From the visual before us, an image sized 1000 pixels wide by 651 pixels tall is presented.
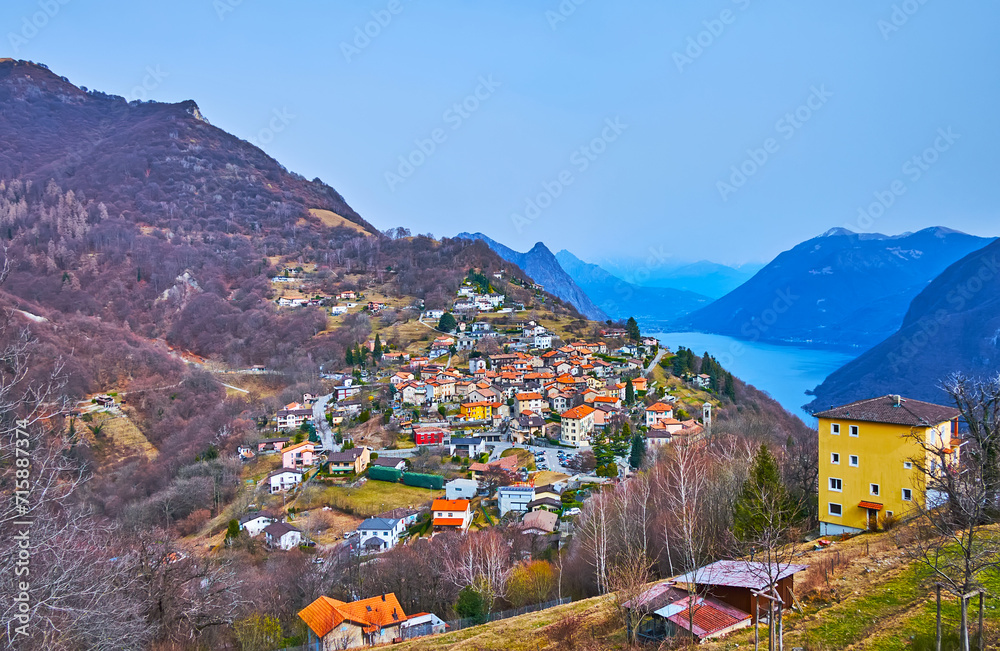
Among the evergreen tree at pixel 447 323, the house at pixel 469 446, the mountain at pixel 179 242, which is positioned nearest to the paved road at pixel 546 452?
the house at pixel 469 446

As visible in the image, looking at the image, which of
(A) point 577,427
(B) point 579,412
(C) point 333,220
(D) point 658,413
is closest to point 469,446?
(A) point 577,427

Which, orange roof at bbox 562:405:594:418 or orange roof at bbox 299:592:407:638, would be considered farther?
orange roof at bbox 562:405:594:418

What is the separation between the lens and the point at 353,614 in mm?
13469

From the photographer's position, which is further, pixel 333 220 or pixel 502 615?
pixel 333 220

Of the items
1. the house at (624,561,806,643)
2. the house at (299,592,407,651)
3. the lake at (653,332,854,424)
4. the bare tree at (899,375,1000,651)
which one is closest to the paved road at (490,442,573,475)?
the house at (299,592,407,651)

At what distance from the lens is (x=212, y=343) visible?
74188mm

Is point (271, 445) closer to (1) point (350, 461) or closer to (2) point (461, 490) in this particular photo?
(1) point (350, 461)

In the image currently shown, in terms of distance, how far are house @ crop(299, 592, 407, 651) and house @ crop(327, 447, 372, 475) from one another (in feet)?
59.6

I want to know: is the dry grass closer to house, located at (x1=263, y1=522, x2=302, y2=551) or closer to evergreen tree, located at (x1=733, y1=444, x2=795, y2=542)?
house, located at (x1=263, y1=522, x2=302, y2=551)

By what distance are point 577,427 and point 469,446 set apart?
7145mm

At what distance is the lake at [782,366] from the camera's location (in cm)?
7238

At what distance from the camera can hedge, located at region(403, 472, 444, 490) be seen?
3006cm

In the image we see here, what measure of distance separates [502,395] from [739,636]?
3495 centimetres

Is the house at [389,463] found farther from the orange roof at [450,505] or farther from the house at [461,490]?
the orange roof at [450,505]
